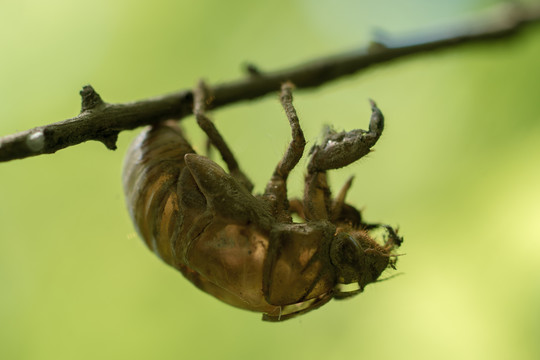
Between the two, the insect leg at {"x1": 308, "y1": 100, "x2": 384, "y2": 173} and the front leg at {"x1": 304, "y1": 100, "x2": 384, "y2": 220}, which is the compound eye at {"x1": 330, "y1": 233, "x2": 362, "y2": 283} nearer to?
the front leg at {"x1": 304, "y1": 100, "x2": 384, "y2": 220}

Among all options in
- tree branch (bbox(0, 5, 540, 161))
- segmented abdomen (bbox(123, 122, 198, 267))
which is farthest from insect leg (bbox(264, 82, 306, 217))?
tree branch (bbox(0, 5, 540, 161))

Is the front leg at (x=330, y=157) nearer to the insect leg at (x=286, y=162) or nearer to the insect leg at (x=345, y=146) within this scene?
the insect leg at (x=345, y=146)

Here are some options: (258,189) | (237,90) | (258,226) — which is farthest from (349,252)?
(237,90)

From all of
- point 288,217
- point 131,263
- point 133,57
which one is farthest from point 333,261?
point 133,57

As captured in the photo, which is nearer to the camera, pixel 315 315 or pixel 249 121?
pixel 315 315

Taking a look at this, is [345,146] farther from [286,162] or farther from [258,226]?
[258,226]

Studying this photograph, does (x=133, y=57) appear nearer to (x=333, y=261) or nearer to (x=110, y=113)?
(x=110, y=113)

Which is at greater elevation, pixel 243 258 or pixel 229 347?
pixel 243 258
